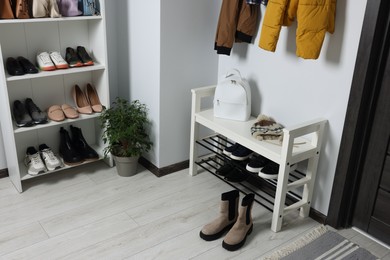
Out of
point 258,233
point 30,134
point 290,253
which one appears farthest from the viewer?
point 30,134

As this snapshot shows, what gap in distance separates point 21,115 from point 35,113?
0.26 feet

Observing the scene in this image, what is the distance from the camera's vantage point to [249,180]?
9.00 feet

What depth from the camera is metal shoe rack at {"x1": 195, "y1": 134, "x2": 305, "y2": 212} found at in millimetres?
2471

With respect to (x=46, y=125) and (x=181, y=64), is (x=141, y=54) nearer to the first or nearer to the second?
(x=181, y=64)

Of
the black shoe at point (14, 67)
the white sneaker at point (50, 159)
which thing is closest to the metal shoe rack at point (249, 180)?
the white sneaker at point (50, 159)

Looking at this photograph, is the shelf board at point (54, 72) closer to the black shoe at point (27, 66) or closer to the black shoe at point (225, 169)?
the black shoe at point (27, 66)

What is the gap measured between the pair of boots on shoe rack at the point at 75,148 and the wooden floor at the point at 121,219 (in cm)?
14

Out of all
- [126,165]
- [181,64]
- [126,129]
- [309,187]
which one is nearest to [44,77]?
[126,129]

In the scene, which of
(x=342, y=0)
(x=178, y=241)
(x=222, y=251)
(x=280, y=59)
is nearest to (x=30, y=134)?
(x=178, y=241)

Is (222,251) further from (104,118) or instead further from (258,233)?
(104,118)

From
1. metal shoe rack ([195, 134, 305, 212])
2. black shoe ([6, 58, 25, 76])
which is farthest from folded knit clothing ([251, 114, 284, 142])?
black shoe ([6, 58, 25, 76])

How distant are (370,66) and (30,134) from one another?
208 centimetres

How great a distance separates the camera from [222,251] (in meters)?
2.10

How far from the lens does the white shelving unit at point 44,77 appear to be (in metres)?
2.39
